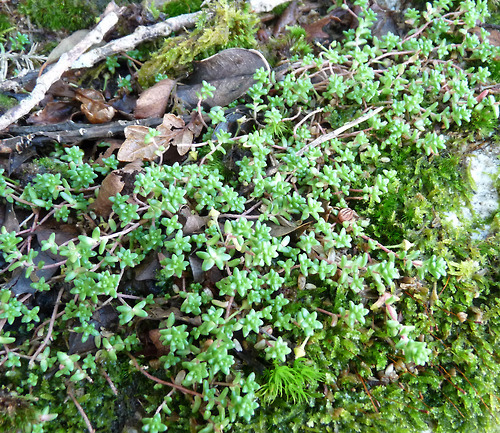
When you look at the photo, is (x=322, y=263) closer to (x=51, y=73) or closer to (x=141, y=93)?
(x=141, y=93)

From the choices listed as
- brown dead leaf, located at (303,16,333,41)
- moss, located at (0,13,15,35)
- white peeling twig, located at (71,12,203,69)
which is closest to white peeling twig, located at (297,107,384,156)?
brown dead leaf, located at (303,16,333,41)

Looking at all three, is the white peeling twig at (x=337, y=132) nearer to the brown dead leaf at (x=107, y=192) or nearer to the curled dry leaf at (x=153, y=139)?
the curled dry leaf at (x=153, y=139)

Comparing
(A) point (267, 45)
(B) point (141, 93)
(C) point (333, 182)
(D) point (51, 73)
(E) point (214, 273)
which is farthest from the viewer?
(A) point (267, 45)

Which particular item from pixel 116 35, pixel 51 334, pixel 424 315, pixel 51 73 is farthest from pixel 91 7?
pixel 424 315

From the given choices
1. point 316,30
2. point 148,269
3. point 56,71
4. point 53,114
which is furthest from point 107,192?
point 316,30

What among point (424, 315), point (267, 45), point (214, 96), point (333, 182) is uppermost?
point (267, 45)

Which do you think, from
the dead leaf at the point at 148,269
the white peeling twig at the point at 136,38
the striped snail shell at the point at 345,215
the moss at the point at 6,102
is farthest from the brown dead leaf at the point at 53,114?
the striped snail shell at the point at 345,215

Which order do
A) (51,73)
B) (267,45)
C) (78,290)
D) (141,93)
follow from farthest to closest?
1. (267,45)
2. (141,93)
3. (51,73)
4. (78,290)
